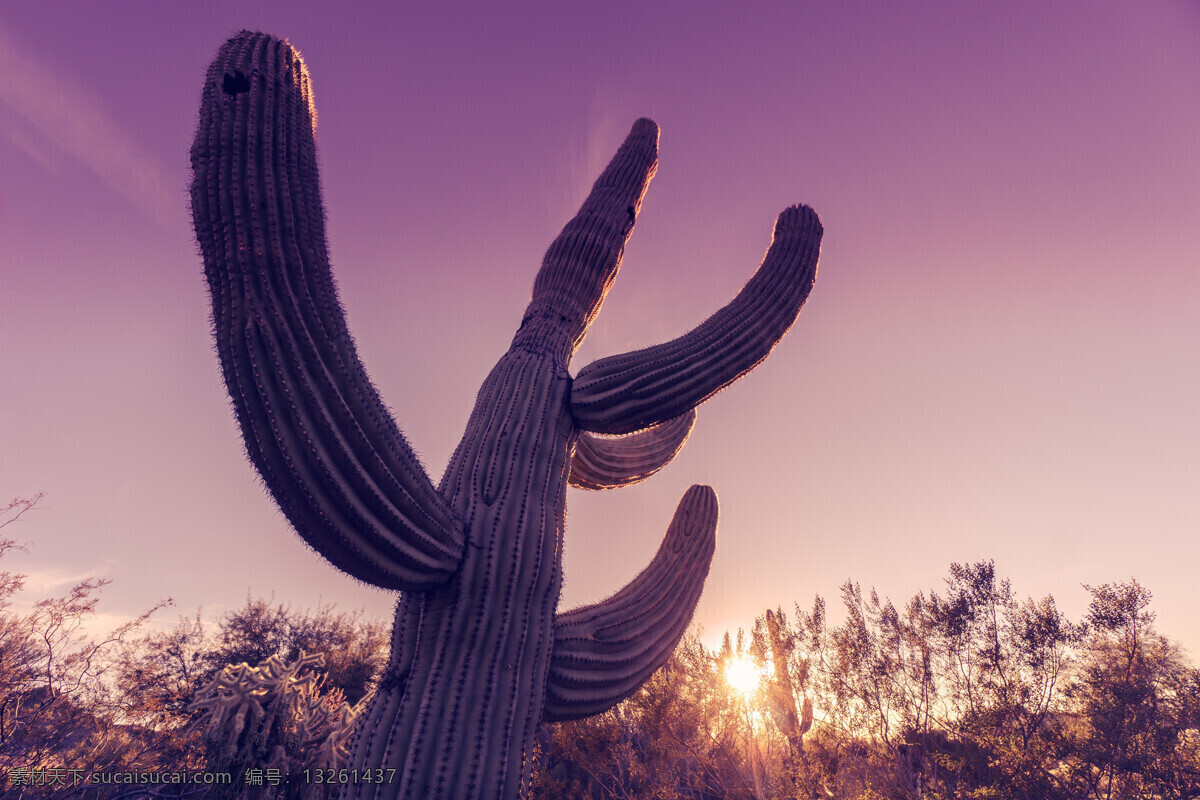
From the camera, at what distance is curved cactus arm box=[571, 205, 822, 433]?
3908 mm

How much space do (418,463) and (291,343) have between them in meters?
0.88

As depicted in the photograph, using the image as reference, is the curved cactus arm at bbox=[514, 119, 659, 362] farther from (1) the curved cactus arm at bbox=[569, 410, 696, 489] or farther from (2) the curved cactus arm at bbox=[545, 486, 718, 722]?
(2) the curved cactus arm at bbox=[545, 486, 718, 722]

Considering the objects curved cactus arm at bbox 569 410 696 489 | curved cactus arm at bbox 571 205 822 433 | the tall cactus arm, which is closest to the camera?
the tall cactus arm

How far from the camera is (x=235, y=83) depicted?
2662 millimetres

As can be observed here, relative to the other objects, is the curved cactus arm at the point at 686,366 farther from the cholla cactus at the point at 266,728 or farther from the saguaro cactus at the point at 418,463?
the cholla cactus at the point at 266,728

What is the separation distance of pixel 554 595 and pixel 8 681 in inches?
441

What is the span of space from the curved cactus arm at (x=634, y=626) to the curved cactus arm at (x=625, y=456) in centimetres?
54

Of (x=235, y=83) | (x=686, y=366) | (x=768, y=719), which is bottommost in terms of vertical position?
(x=768, y=719)

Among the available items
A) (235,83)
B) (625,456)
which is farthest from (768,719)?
(235,83)

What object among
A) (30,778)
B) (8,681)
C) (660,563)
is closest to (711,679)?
(660,563)

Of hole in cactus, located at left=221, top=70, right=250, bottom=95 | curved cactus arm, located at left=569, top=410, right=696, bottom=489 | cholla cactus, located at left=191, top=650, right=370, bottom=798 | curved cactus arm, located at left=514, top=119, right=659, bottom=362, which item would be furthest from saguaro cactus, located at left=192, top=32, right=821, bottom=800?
cholla cactus, located at left=191, top=650, right=370, bottom=798

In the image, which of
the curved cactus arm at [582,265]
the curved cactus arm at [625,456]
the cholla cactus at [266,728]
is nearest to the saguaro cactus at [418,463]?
the curved cactus arm at [582,265]

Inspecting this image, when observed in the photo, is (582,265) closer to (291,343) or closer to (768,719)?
(291,343)

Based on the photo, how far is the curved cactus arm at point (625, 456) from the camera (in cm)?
508
